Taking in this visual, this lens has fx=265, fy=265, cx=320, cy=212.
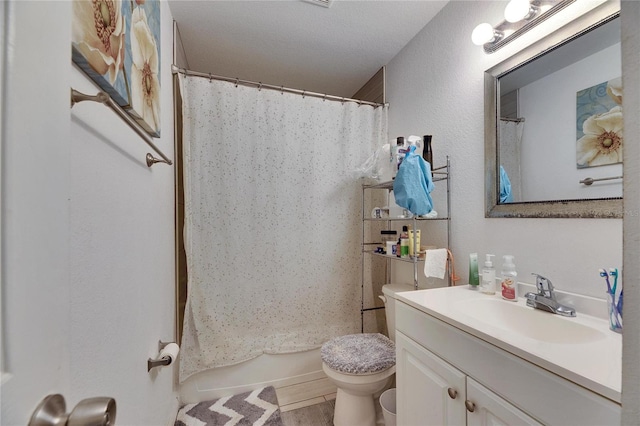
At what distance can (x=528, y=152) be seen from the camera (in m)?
1.10

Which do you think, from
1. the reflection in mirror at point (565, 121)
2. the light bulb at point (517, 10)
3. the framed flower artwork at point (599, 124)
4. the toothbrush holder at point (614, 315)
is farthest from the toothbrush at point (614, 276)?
the light bulb at point (517, 10)

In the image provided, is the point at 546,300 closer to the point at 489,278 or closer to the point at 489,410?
the point at 489,278

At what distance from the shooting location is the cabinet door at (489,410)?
0.66 m

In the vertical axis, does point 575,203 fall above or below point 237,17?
below

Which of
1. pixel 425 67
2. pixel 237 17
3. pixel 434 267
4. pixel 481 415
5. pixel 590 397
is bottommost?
pixel 481 415

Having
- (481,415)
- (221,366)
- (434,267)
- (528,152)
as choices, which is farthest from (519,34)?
(221,366)

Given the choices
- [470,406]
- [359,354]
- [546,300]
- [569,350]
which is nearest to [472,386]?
[470,406]

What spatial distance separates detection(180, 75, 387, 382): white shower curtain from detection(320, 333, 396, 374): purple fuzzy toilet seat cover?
433 millimetres

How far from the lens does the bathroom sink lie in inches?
32.2

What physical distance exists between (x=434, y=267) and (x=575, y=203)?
594 millimetres

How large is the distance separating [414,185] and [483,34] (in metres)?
0.73

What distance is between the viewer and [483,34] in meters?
1.19

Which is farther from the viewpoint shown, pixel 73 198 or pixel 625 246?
pixel 73 198

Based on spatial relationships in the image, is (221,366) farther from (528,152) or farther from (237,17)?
(237,17)
